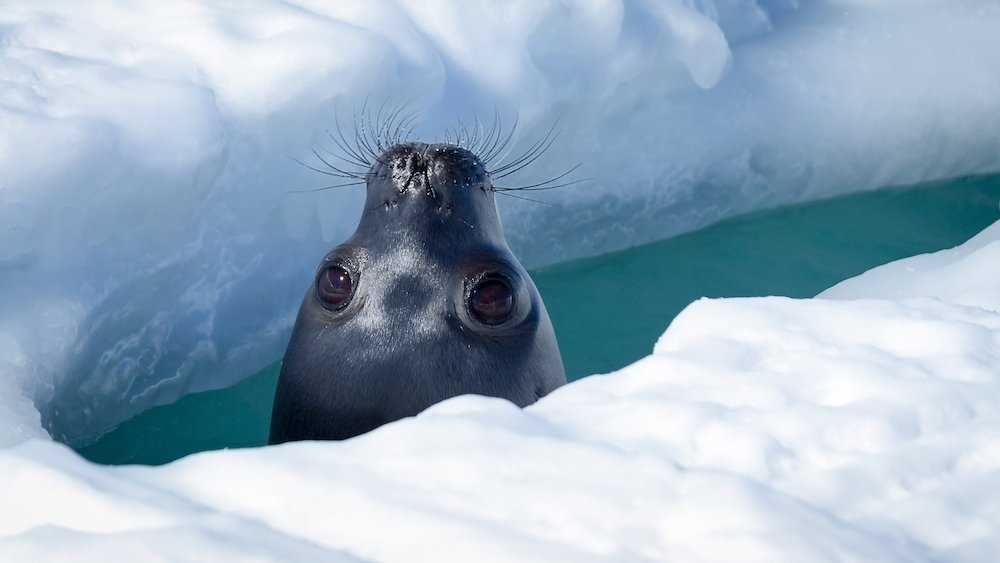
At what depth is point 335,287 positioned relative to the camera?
9.41 ft

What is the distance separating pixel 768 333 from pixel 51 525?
1219mm

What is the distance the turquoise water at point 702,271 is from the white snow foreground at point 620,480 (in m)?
2.27

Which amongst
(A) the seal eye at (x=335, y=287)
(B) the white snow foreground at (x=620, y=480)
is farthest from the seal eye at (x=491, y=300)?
(B) the white snow foreground at (x=620, y=480)

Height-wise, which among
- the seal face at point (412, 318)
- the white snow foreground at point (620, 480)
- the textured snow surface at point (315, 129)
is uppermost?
the textured snow surface at point (315, 129)

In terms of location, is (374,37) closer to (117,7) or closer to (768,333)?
(117,7)

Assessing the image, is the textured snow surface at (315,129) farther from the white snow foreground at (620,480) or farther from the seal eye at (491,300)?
the white snow foreground at (620,480)

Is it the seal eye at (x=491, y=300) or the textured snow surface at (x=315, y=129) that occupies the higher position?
the textured snow surface at (x=315, y=129)

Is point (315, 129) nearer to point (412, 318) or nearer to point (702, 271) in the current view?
point (412, 318)

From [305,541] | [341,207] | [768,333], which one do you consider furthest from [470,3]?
[305,541]

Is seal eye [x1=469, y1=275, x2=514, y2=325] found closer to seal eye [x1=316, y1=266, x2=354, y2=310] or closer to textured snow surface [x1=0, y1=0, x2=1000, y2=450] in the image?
seal eye [x1=316, y1=266, x2=354, y2=310]

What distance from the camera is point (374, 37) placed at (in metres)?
4.07

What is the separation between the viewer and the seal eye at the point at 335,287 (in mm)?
2859

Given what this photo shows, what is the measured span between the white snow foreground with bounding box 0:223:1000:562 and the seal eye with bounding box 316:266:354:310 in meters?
0.91

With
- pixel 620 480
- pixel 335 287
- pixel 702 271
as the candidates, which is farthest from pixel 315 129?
pixel 620 480
